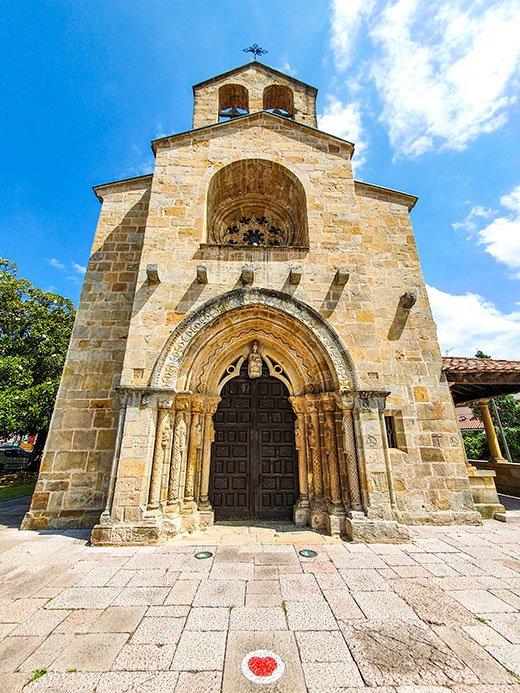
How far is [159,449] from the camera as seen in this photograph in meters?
4.67

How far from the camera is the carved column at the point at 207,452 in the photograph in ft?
16.9

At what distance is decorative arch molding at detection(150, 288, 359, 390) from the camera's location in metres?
4.97

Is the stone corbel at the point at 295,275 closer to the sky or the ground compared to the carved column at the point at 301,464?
closer to the sky

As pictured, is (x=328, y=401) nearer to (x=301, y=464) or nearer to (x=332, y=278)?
(x=301, y=464)

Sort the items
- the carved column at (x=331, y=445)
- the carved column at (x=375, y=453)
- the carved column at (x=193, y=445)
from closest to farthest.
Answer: the carved column at (x=375, y=453) < the carved column at (x=331, y=445) < the carved column at (x=193, y=445)

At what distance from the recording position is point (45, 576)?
10.6 feet

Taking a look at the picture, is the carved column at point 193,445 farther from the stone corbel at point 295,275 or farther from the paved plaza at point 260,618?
the stone corbel at point 295,275

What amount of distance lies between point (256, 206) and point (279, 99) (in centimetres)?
480

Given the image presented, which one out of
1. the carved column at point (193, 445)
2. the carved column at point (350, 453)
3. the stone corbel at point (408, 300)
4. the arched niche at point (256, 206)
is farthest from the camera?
the arched niche at point (256, 206)

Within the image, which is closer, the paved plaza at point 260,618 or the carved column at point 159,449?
the paved plaza at point 260,618

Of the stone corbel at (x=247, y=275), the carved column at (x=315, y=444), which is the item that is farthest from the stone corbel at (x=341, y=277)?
the carved column at (x=315, y=444)

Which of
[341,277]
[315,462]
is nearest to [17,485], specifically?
[315,462]

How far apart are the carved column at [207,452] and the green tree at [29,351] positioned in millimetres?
8265

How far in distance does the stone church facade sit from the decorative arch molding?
26 millimetres
